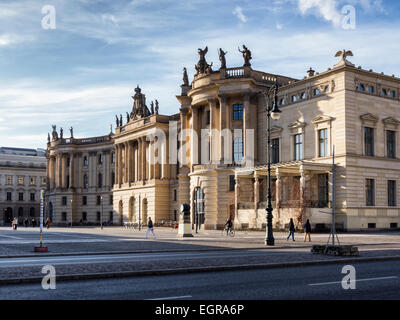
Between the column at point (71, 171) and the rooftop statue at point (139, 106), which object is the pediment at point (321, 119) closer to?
the rooftop statue at point (139, 106)

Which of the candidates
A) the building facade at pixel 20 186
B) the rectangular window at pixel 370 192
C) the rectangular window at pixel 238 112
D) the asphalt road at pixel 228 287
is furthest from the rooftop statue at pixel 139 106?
the asphalt road at pixel 228 287

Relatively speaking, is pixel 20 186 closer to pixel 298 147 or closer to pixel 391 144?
pixel 298 147

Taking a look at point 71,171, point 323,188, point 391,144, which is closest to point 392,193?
point 391,144

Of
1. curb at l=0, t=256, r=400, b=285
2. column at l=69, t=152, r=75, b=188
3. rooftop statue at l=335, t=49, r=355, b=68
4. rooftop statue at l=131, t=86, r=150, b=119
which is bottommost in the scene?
curb at l=0, t=256, r=400, b=285

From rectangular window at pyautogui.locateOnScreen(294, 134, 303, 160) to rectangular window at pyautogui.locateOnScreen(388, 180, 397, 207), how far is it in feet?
31.9

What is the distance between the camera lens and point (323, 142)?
5691cm

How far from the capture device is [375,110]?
56344mm

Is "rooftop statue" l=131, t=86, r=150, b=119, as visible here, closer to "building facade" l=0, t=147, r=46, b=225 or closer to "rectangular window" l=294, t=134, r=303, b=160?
"rectangular window" l=294, t=134, r=303, b=160

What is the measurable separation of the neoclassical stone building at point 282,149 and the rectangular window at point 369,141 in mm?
109

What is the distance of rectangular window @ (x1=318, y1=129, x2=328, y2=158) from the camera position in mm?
56522

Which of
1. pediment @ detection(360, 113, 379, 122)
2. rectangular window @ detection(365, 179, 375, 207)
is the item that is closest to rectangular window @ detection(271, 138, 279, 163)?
pediment @ detection(360, 113, 379, 122)
